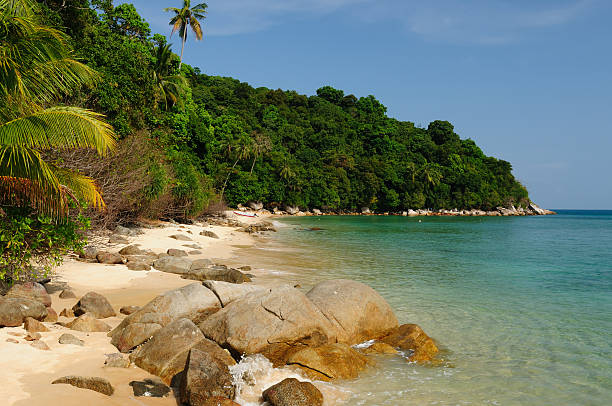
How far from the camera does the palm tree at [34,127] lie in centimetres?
674

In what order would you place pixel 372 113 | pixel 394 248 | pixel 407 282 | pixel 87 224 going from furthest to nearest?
pixel 372 113 → pixel 394 248 → pixel 407 282 → pixel 87 224

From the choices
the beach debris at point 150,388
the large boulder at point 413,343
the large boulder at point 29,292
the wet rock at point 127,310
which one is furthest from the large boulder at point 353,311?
the large boulder at point 29,292

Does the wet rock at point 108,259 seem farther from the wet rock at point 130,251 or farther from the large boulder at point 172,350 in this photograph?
the large boulder at point 172,350

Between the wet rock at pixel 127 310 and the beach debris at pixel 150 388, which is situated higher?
the wet rock at pixel 127 310

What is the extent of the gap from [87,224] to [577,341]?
34.0ft

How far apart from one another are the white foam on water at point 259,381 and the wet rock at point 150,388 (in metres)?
0.92

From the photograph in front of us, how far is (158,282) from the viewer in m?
11.5

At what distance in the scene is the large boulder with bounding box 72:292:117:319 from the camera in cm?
799

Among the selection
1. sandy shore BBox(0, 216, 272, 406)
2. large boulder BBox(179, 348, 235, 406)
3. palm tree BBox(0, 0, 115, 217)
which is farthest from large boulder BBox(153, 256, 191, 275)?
large boulder BBox(179, 348, 235, 406)

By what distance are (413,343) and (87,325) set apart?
583 cm

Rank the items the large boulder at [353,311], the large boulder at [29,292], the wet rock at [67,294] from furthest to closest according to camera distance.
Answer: the wet rock at [67,294] → the large boulder at [29,292] → the large boulder at [353,311]

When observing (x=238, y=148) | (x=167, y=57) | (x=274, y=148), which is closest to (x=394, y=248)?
(x=167, y=57)

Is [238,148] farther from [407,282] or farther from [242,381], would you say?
[242,381]

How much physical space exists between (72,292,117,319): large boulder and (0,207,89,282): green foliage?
113 centimetres
